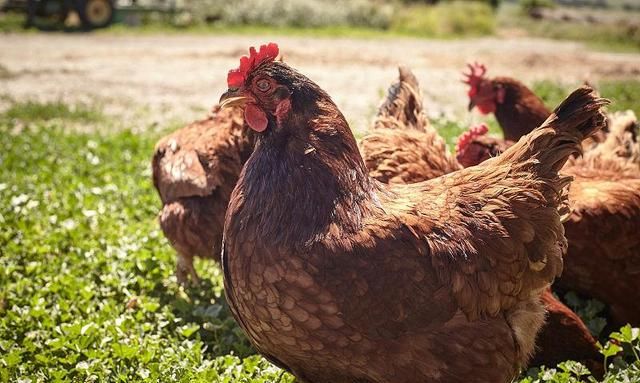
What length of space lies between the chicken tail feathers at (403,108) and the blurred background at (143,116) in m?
1.53

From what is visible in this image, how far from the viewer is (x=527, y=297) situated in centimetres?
296

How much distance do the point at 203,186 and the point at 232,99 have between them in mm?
1400

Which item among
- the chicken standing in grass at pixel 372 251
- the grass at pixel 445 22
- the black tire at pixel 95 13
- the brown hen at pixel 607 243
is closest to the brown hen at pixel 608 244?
the brown hen at pixel 607 243

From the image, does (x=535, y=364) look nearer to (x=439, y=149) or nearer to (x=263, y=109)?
(x=439, y=149)

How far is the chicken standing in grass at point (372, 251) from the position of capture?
2.56 m

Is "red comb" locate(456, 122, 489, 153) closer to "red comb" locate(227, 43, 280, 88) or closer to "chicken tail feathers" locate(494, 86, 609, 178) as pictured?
"chicken tail feathers" locate(494, 86, 609, 178)

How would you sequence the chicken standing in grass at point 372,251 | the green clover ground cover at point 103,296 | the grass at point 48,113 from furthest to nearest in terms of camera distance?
the grass at point 48,113 < the green clover ground cover at point 103,296 < the chicken standing in grass at point 372,251

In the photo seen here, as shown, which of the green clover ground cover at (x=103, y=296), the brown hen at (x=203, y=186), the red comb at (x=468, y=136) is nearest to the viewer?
the green clover ground cover at (x=103, y=296)

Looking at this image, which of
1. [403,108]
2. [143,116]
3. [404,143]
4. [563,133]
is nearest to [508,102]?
[403,108]

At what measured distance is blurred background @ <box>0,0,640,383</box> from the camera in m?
3.73

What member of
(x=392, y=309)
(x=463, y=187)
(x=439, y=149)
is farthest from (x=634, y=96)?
(x=392, y=309)

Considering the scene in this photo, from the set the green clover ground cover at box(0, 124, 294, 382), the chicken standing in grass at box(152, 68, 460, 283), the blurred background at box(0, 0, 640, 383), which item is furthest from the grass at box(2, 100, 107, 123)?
the chicken standing in grass at box(152, 68, 460, 283)

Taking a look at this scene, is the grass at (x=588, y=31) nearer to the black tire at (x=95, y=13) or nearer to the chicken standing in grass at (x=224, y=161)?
the black tire at (x=95, y=13)

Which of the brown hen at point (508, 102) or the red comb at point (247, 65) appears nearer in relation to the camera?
A: the red comb at point (247, 65)
